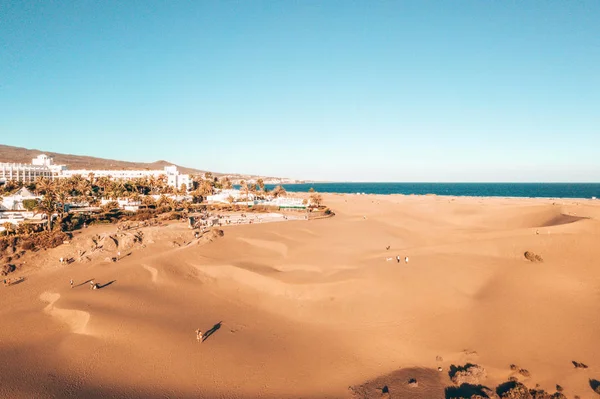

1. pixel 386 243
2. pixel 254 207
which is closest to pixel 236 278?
pixel 386 243

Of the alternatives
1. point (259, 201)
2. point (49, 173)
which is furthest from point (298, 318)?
point (49, 173)

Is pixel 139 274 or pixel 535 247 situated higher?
pixel 535 247

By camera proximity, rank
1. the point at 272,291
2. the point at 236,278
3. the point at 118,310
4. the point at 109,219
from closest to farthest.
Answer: the point at 118,310 < the point at 272,291 < the point at 236,278 < the point at 109,219

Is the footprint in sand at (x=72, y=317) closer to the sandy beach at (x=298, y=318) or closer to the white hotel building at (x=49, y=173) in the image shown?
the sandy beach at (x=298, y=318)

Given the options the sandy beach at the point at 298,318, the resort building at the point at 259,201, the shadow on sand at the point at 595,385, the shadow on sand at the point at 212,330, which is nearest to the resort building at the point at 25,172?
the resort building at the point at 259,201

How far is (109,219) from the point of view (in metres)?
46.8

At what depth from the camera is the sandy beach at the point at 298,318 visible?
574 inches

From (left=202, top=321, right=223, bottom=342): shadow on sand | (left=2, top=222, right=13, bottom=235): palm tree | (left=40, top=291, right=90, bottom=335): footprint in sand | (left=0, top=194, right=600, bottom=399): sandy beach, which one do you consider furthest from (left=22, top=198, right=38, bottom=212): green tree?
(left=202, top=321, right=223, bottom=342): shadow on sand

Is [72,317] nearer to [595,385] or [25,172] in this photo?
[595,385]

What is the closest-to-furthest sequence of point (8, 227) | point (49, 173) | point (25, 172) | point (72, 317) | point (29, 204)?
1. point (72, 317)
2. point (8, 227)
3. point (29, 204)
4. point (25, 172)
5. point (49, 173)

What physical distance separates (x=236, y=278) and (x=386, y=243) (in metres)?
18.5

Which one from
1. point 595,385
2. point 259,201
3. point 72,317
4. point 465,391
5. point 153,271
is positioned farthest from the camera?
point 259,201

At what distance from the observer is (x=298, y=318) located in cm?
2041

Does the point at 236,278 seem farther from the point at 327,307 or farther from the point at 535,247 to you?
the point at 535,247
